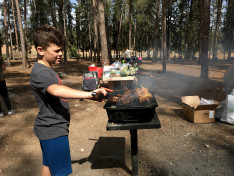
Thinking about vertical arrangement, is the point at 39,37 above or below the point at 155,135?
above

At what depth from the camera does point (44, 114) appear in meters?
1.76

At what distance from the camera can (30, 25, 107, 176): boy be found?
1.63 metres

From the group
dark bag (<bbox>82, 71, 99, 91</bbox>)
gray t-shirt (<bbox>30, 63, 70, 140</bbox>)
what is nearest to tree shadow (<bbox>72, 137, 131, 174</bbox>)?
gray t-shirt (<bbox>30, 63, 70, 140</bbox>)

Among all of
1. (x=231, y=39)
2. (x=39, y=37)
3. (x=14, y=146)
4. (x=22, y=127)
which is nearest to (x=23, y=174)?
(x=14, y=146)

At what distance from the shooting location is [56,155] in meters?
1.81

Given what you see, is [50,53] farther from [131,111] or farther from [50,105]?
[131,111]

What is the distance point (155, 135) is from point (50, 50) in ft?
10.5

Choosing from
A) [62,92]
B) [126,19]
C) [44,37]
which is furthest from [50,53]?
[126,19]

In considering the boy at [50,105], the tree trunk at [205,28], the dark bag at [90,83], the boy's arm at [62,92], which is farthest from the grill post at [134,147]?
the tree trunk at [205,28]

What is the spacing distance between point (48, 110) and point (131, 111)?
0.88m

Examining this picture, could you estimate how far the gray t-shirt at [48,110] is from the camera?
1.64m

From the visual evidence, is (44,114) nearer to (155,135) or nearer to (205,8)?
(155,135)

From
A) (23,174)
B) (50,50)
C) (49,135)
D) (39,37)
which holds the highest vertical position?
(39,37)

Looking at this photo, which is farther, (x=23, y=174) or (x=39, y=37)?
(x=23, y=174)
